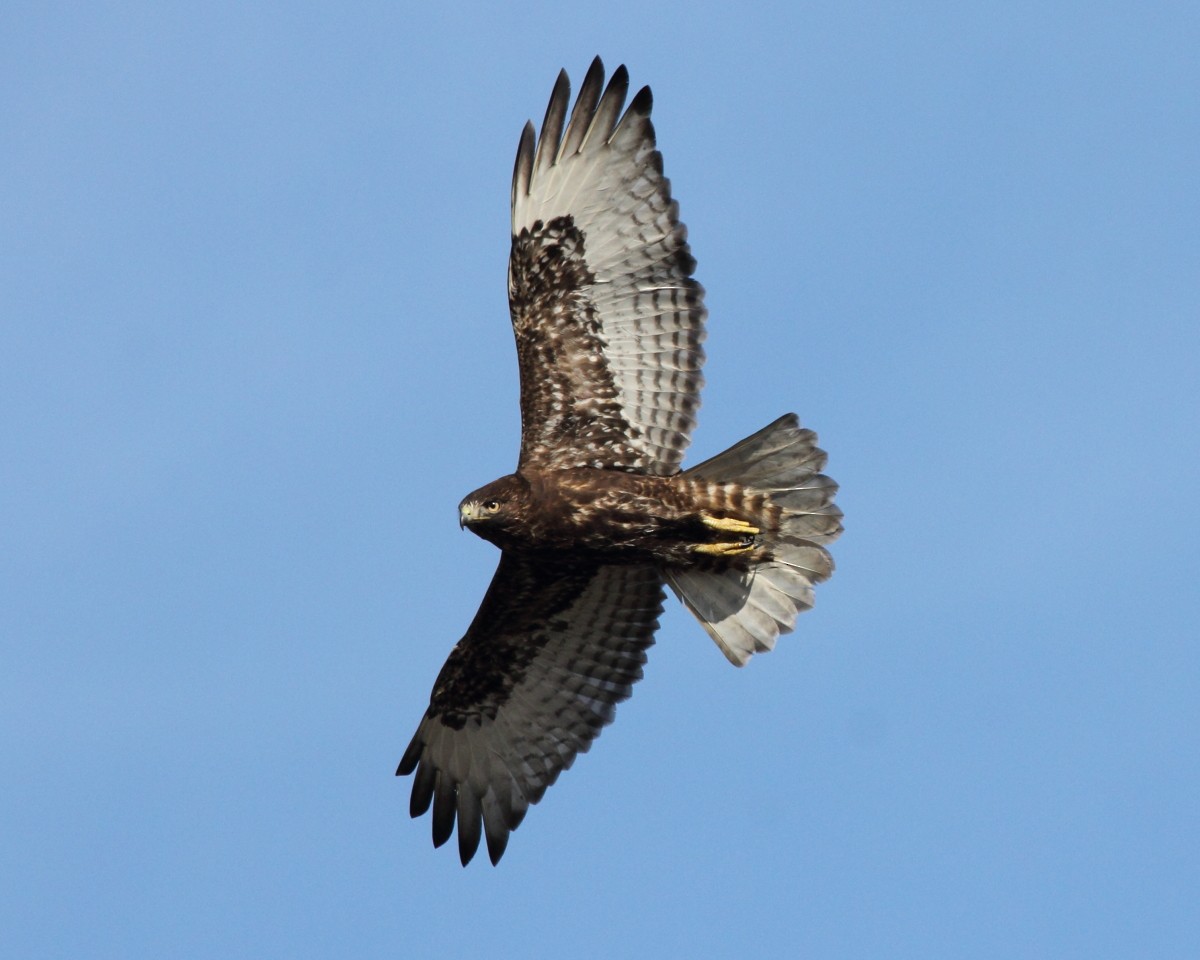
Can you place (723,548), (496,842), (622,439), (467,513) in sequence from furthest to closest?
(496,842), (622,439), (723,548), (467,513)

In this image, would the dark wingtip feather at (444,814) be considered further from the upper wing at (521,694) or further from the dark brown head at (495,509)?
the dark brown head at (495,509)

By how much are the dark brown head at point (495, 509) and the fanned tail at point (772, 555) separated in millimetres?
1212

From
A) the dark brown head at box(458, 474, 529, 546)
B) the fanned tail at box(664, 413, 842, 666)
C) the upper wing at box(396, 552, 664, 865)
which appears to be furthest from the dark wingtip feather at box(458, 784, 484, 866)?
the dark brown head at box(458, 474, 529, 546)

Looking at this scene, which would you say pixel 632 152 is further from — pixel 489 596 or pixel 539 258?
pixel 489 596

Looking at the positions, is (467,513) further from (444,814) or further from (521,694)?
(444,814)

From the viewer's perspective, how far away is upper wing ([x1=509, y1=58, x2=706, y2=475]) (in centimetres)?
1445

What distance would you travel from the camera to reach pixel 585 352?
14.7 m

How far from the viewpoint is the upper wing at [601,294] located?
14.5 metres

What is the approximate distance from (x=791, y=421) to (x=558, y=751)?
10.3ft

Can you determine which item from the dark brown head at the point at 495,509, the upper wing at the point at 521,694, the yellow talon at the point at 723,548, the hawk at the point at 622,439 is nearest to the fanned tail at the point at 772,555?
the hawk at the point at 622,439

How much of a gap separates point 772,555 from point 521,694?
2.27 metres

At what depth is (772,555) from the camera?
48.2ft

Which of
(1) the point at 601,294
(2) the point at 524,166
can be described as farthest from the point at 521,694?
(2) the point at 524,166

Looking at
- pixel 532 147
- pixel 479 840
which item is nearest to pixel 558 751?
pixel 479 840
